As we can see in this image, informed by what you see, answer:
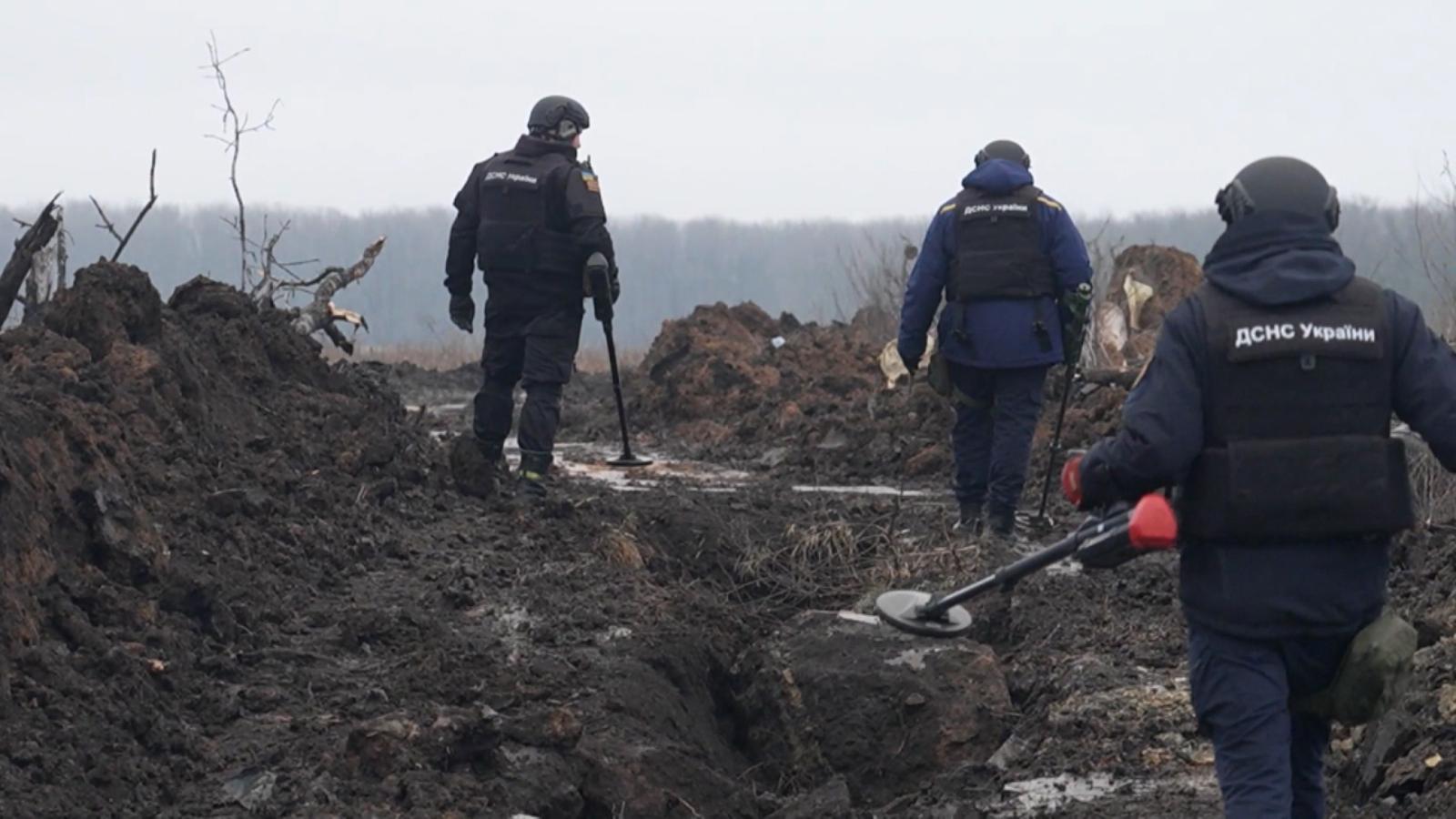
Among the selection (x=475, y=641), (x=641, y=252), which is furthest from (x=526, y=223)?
(x=641, y=252)

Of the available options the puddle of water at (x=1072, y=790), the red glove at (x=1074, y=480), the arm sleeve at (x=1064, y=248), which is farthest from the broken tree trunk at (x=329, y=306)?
the red glove at (x=1074, y=480)

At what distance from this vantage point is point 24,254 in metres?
10.6

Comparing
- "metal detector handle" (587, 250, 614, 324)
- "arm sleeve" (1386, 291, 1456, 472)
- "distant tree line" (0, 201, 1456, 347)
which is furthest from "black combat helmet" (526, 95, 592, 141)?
"distant tree line" (0, 201, 1456, 347)

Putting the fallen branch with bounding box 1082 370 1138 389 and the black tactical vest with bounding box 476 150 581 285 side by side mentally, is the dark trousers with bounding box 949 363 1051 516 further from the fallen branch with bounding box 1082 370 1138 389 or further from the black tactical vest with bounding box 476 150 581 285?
the fallen branch with bounding box 1082 370 1138 389

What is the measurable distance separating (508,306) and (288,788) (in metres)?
4.90

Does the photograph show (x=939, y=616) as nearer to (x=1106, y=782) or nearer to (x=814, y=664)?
(x=1106, y=782)

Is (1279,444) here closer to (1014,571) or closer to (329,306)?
(1014,571)

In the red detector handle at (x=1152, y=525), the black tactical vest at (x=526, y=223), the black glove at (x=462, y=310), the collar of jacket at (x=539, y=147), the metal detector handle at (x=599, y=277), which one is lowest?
the red detector handle at (x=1152, y=525)

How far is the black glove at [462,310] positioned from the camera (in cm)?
1026

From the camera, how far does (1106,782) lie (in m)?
5.90

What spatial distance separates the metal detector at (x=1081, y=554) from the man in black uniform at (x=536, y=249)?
500cm

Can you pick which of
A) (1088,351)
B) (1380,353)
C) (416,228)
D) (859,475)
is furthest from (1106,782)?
(416,228)

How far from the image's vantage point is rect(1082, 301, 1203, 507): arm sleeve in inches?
160

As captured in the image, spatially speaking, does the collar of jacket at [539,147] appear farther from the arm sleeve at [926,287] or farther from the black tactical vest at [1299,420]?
the black tactical vest at [1299,420]
